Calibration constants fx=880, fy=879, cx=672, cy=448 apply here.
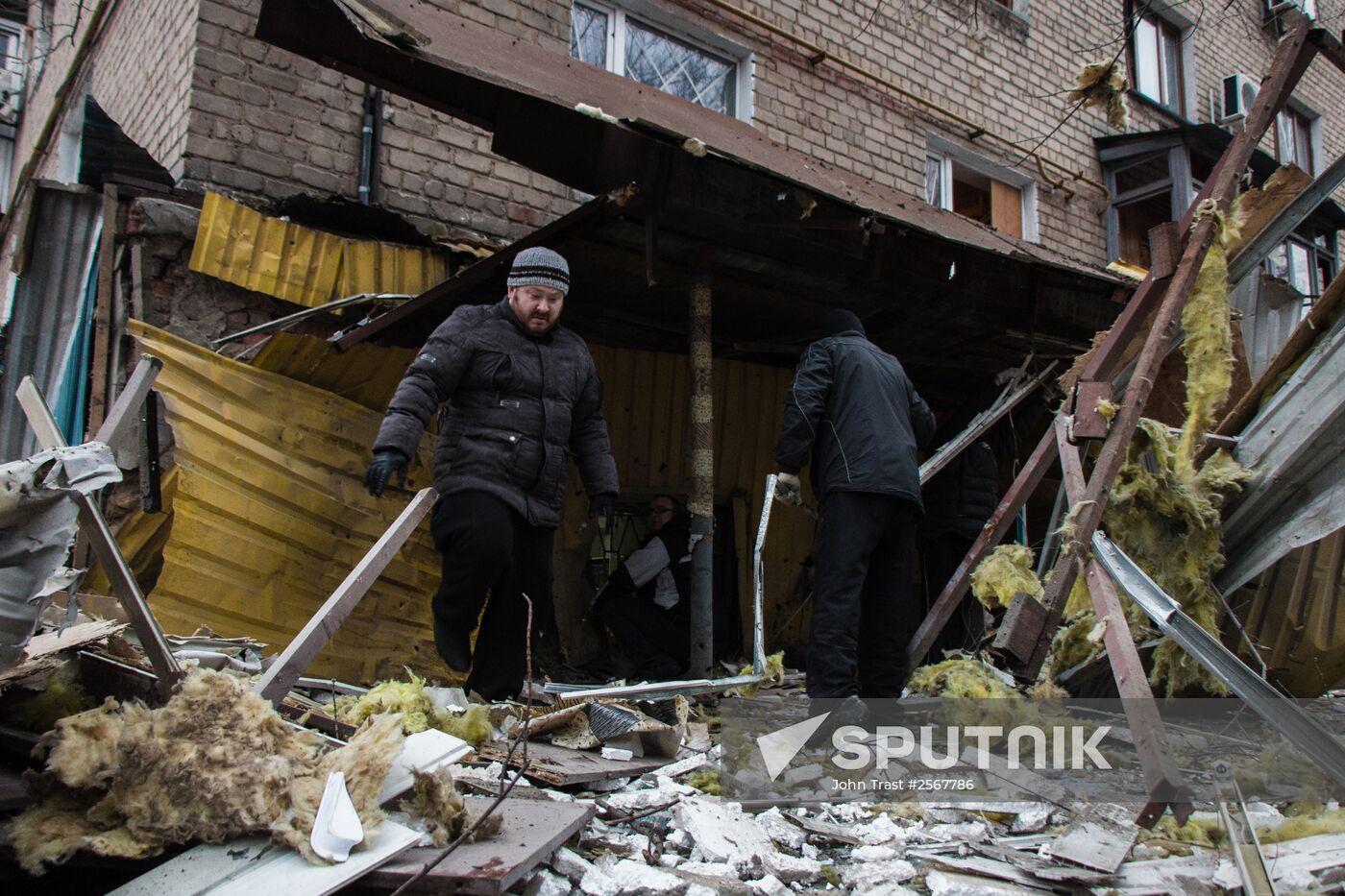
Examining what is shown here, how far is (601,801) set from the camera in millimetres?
2533

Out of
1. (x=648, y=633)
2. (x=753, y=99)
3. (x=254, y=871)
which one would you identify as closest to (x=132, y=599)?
(x=254, y=871)

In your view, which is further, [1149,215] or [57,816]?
[1149,215]

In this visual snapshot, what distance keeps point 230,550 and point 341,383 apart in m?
1.00

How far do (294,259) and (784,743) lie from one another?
11.3ft

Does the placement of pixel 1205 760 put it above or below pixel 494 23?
below

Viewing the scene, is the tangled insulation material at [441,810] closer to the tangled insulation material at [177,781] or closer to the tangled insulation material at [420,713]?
the tangled insulation material at [177,781]

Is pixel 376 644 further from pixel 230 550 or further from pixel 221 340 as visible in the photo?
pixel 221 340

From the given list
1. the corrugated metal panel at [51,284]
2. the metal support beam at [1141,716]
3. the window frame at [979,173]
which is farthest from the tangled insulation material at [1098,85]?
the corrugated metal panel at [51,284]

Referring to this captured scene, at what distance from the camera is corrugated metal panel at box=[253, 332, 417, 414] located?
4141 mm

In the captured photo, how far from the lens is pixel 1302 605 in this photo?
140 inches

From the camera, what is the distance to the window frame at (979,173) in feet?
29.2

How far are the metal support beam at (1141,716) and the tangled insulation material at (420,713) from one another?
1.81 m

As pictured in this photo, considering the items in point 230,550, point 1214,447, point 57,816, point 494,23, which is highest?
point 494,23

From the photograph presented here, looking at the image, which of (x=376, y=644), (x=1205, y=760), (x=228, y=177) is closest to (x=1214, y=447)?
(x=1205, y=760)
